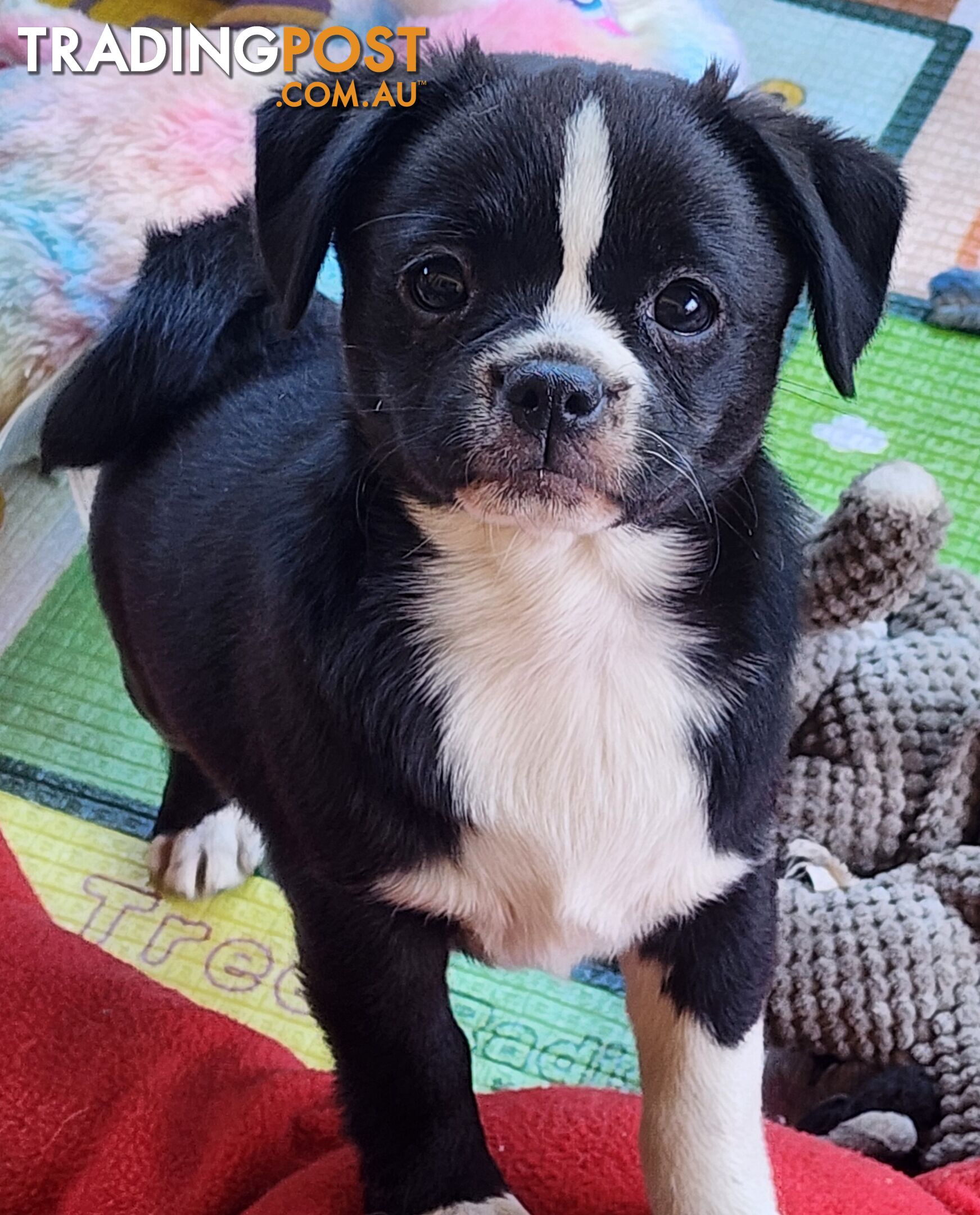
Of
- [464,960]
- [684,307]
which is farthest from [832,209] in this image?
[464,960]

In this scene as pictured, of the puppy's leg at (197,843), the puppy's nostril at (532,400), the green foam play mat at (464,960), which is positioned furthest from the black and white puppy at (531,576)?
the puppy's leg at (197,843)

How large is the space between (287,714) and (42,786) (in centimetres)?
69

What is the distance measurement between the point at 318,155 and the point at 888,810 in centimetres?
78

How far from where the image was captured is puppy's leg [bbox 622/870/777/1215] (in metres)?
0.92

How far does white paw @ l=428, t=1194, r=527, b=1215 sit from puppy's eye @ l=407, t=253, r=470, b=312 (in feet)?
1.79

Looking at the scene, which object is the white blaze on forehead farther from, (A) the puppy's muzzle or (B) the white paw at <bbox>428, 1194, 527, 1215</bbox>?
(B) the white paw at <bbox>428, 1194, 527, 1215</bbox>

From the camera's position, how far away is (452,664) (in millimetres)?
853

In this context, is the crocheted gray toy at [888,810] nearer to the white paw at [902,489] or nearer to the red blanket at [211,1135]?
the white paw at [902,489]

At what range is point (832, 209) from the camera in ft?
2.62

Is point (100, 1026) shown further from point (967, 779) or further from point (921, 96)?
point (921, 96)

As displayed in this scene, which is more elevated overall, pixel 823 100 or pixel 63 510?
pixel 823 100

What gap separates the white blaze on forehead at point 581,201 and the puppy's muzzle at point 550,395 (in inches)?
1.9

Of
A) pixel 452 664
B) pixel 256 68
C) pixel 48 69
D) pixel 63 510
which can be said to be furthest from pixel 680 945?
pixel 48 69

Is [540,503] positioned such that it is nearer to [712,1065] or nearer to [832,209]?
[832,209]
